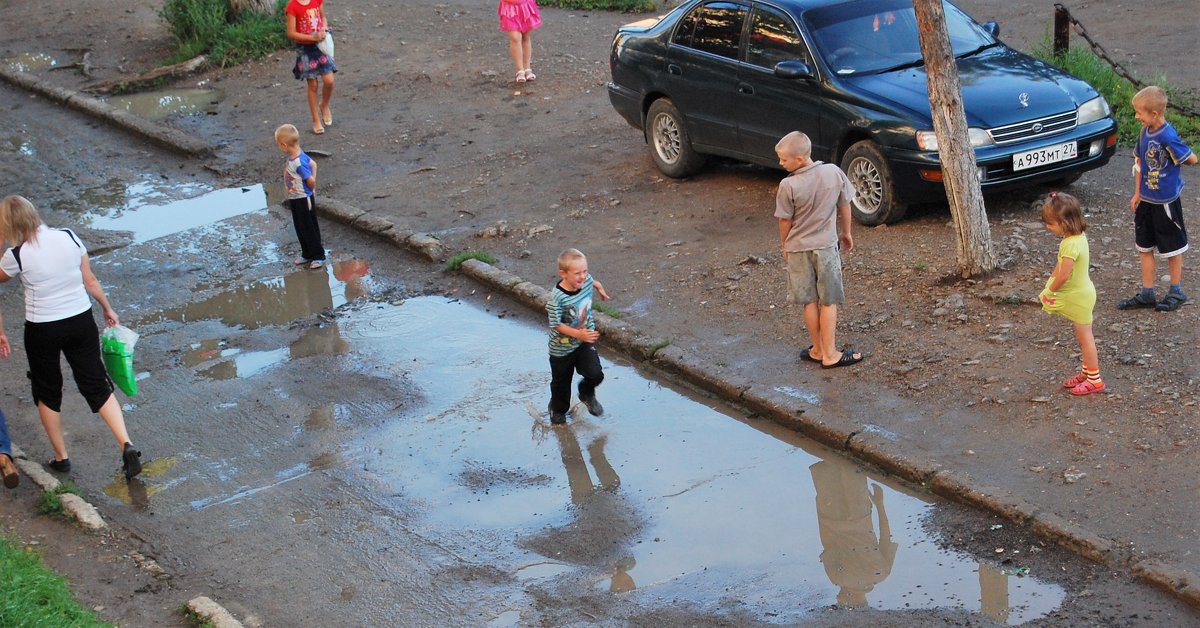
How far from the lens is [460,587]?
6359mm

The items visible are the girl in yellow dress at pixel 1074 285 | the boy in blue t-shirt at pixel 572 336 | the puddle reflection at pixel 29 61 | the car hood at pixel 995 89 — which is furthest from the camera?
the puddle reflection at pixel 29 61

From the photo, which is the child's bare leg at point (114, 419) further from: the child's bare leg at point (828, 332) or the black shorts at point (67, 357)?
the child's bare leg at point (828, 332)

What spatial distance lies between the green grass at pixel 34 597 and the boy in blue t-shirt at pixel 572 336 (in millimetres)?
3158

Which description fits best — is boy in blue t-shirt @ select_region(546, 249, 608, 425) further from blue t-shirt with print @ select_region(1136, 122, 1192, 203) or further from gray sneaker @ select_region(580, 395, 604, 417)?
blue t-shirt with print @ select_region(1136, 122, 1192, 203)

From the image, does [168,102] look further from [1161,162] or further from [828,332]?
[1161,162]

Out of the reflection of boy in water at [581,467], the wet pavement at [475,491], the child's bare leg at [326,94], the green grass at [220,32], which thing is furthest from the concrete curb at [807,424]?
the green grass at [220,32]

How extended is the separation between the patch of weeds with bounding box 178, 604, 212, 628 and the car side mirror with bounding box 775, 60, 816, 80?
22.5 ft

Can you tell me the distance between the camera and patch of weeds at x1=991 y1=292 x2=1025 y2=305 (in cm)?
870

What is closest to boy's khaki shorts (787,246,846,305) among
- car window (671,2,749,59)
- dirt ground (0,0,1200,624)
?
dirt ground (0,0,1200,624)

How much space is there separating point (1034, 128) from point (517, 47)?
833cm

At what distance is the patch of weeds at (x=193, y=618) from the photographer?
19.6ft

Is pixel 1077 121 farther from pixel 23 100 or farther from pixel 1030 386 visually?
pixel 23 100

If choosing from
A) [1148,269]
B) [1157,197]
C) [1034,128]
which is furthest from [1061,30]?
[1148,269]

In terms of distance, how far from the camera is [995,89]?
10305mm
